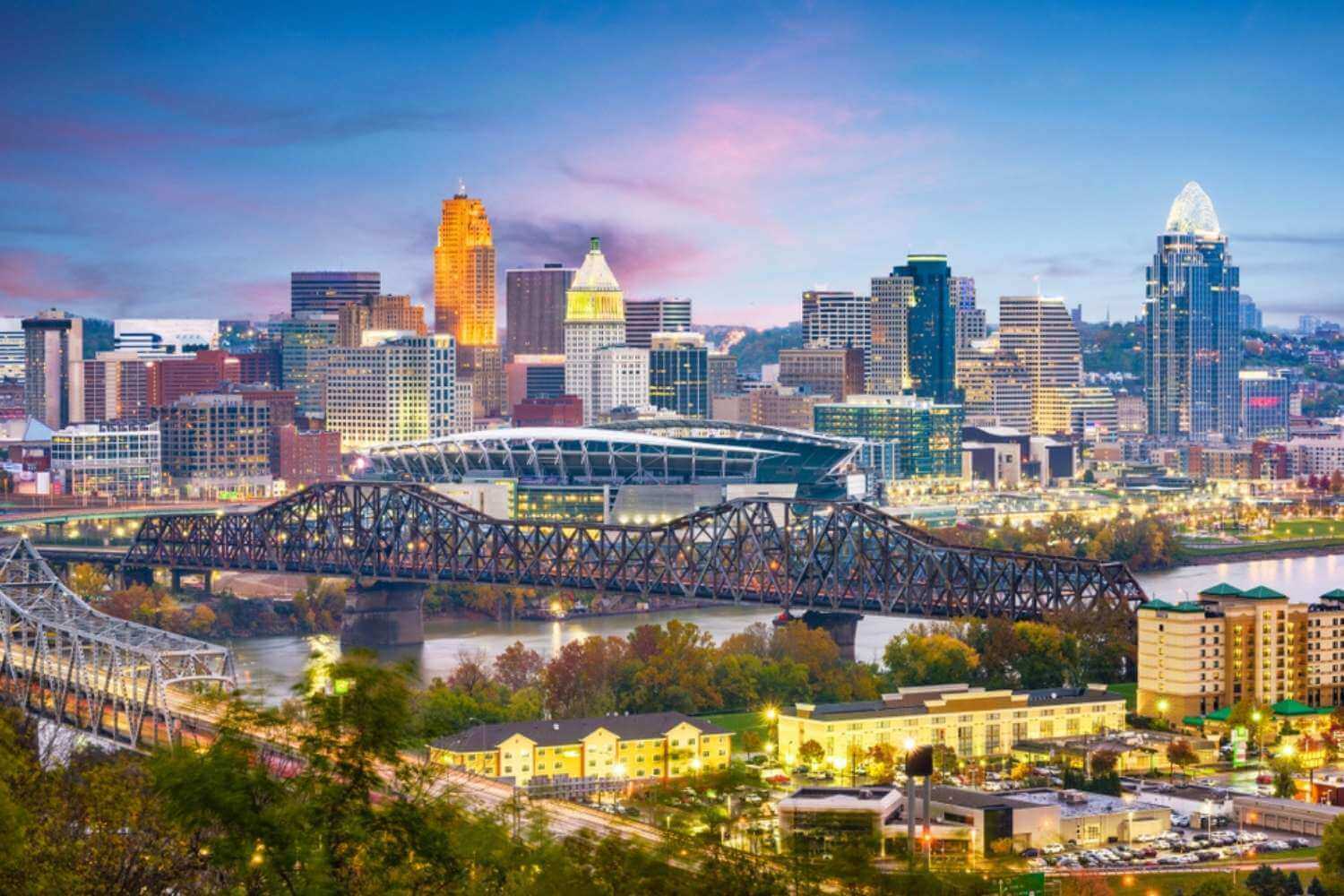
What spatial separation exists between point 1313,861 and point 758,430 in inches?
2667

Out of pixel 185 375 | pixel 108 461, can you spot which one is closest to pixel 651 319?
pixel 185 375

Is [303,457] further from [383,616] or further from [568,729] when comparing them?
[568,729]

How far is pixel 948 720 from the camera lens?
46.8 meters

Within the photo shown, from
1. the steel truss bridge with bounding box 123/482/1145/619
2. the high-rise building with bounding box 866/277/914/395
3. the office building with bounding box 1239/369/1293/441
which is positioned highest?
the high-rise building with bounding box 866/277/914/395

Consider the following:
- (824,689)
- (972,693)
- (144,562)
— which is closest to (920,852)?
(972,693)

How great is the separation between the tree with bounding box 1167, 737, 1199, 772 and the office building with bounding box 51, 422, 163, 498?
77941mm

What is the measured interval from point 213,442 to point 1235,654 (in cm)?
8181

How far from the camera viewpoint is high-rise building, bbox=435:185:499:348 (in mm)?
180375

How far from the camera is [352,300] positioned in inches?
7042

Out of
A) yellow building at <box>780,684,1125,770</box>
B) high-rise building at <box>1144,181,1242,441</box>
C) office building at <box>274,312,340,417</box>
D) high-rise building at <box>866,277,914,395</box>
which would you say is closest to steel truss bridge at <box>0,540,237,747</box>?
yellow building at <box>780,684,1125,770</box>

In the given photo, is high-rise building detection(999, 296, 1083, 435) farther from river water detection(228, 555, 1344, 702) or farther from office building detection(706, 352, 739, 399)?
river water detection(228, 555, 1344, 702)

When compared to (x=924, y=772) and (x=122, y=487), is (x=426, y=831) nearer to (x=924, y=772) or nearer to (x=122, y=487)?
(x=924, y=772)

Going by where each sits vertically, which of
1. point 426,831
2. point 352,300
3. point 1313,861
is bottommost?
point 1313,861

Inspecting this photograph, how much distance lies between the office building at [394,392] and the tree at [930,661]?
8309 cm
